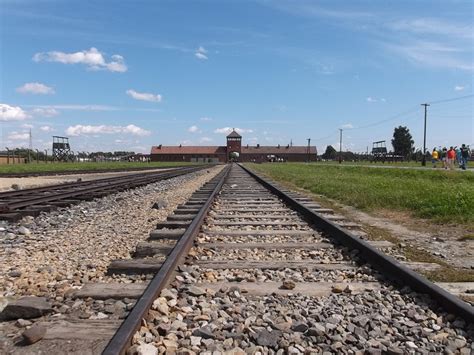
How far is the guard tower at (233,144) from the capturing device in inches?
5654

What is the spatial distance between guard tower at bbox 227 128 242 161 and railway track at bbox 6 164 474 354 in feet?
442

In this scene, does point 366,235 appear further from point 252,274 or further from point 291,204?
point 291,204

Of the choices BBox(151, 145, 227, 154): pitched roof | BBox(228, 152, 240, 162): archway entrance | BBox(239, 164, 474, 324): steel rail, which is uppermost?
BBox(151, 145, 227, 154): pitched roof

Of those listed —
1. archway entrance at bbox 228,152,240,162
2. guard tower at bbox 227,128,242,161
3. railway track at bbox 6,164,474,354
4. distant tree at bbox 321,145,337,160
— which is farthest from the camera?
distant tree at bbox 321,145,337,160

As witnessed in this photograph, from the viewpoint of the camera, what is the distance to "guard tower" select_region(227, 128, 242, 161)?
143613mm

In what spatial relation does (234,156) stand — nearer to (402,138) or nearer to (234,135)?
(234,135)

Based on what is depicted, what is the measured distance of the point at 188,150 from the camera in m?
149

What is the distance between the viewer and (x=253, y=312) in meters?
3.78

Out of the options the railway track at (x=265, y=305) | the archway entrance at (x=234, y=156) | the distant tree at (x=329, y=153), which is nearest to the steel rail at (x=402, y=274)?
the railway track at (x=265, y=305)

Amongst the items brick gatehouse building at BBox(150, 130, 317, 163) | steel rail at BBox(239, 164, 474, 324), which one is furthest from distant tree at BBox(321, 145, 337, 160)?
steel rail at BBox(239, 164, 474, 324)

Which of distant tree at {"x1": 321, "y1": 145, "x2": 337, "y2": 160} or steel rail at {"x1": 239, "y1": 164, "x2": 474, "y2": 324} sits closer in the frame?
steel rail at {"x1": 239, "y1": 164, "x2": 474, "y2": 324}

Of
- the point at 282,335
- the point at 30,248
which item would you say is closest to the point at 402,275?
the point at 282,335

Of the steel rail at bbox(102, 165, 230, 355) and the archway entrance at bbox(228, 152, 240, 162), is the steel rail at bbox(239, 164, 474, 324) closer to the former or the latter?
the steel rail at bbox(102, 165, 230, 355)

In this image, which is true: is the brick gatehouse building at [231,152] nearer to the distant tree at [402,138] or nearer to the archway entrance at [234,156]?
the archway entrance at [234,156]
